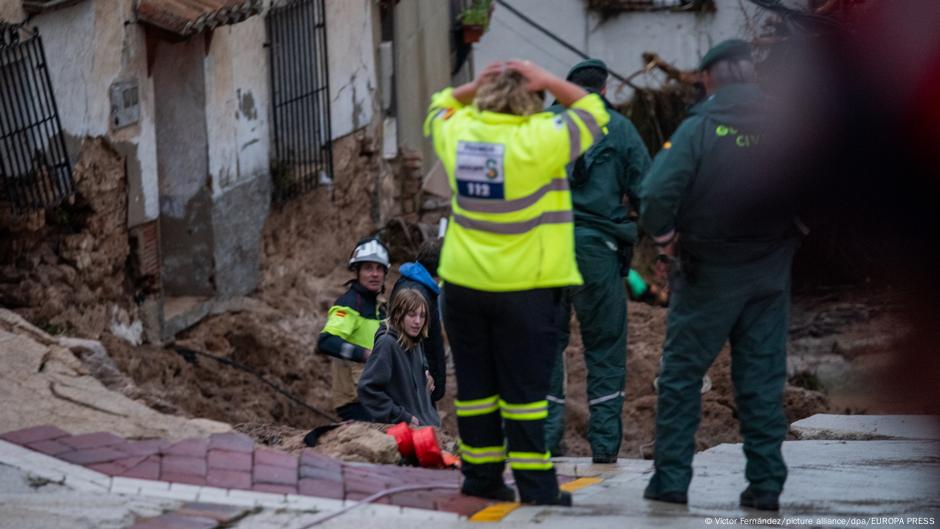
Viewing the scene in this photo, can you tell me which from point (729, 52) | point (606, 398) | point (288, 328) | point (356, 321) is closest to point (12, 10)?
point (356, 321)

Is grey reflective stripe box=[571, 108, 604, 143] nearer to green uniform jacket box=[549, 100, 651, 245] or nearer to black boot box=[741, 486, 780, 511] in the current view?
black boot box=[741, 486, 780, 511]

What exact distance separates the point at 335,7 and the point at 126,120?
525 cm

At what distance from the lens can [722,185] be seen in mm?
7094

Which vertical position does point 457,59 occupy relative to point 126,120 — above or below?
above

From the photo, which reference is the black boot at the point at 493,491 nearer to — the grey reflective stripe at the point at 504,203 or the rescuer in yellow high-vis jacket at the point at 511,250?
the rescuer in yellow high-vis jacket at the point at 511,250

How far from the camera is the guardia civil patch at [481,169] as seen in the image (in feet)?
22.6

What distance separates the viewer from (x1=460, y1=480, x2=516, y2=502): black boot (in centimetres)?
723

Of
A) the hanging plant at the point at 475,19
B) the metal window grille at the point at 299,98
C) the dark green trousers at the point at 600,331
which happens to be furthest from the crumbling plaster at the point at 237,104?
the hanging plant at the point at 475,19

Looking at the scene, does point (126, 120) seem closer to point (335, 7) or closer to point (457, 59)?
point (335, 7)

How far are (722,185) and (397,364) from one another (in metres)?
2.70

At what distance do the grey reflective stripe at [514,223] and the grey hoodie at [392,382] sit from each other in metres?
2.16

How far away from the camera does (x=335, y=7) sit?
17156 millimetres

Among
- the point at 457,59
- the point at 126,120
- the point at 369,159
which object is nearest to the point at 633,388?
the point at 369,159

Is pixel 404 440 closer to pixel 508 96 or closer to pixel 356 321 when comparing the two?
pixel 356 321
